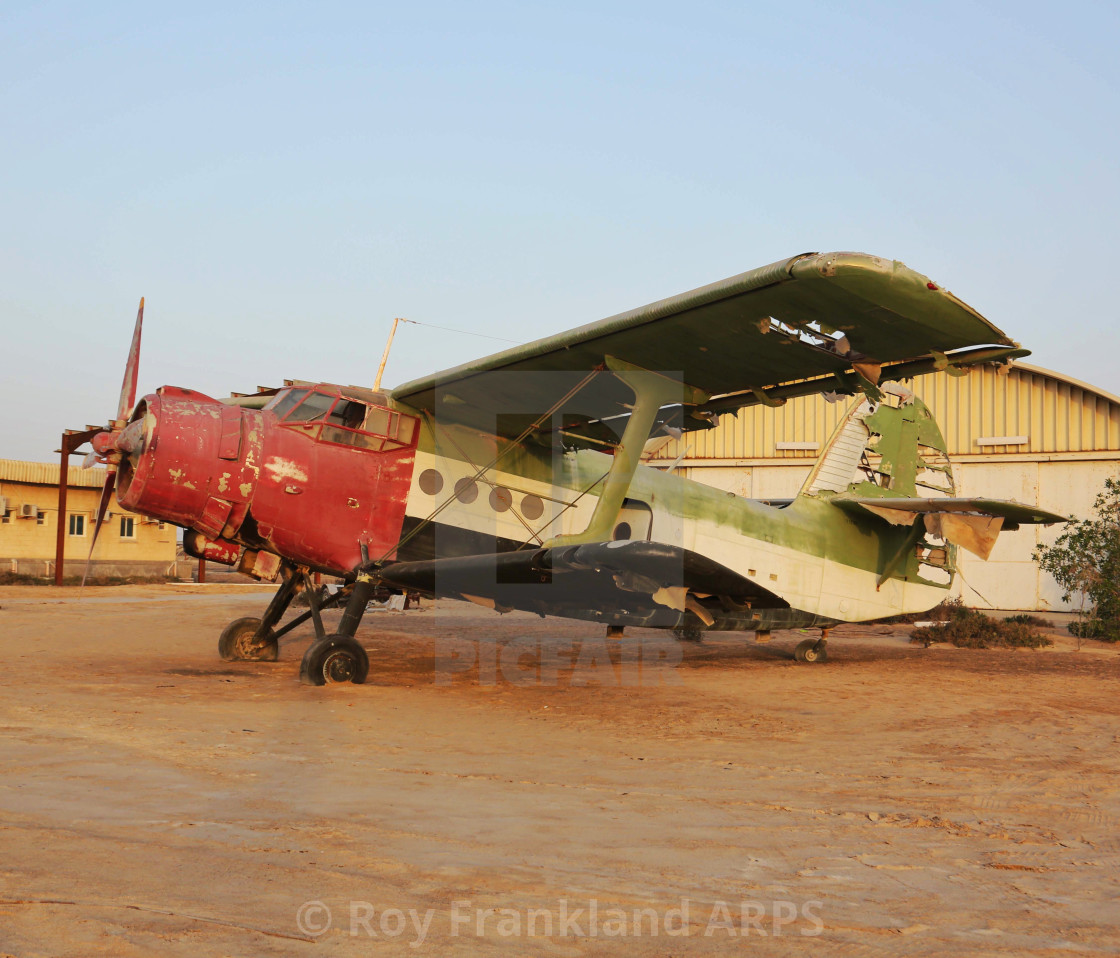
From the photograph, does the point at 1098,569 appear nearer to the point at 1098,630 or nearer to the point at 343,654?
the point at 1098,630

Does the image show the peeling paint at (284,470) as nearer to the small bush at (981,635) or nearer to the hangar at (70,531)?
the small bush at (981,635)

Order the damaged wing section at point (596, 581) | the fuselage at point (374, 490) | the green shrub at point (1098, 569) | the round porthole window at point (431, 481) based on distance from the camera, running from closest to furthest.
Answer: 1. the damaged wing section at point (596, 581)
2. the fuselage at point (374, 490)
3. the round porthole window at point (431, 481)
4. the green shrub at point (1098, 569)

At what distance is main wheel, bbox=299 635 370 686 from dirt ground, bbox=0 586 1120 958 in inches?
11.7

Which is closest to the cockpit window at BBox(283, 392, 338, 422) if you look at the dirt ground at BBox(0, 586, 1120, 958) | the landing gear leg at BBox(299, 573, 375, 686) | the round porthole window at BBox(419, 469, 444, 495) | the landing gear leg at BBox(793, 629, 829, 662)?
the round porthole window at BBox(419, 469, 444, 495)

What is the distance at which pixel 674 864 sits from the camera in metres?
3.73

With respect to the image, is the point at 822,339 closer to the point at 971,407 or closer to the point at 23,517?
the point at 971,407

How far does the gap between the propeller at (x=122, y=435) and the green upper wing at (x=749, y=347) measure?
2.76 metres

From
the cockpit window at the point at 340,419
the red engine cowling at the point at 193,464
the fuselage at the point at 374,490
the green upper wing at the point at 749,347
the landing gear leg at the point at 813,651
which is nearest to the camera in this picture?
the green upper wing at the point at 749,347

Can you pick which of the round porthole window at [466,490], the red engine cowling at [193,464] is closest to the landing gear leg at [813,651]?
the round porthole window at [466,490]

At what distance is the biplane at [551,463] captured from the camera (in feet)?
25.3

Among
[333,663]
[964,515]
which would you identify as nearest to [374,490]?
[333,663]

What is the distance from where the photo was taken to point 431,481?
1014 cm

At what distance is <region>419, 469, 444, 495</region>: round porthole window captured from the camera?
33.1 ft

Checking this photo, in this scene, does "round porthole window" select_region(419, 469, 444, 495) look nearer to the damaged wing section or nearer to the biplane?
the biplane
